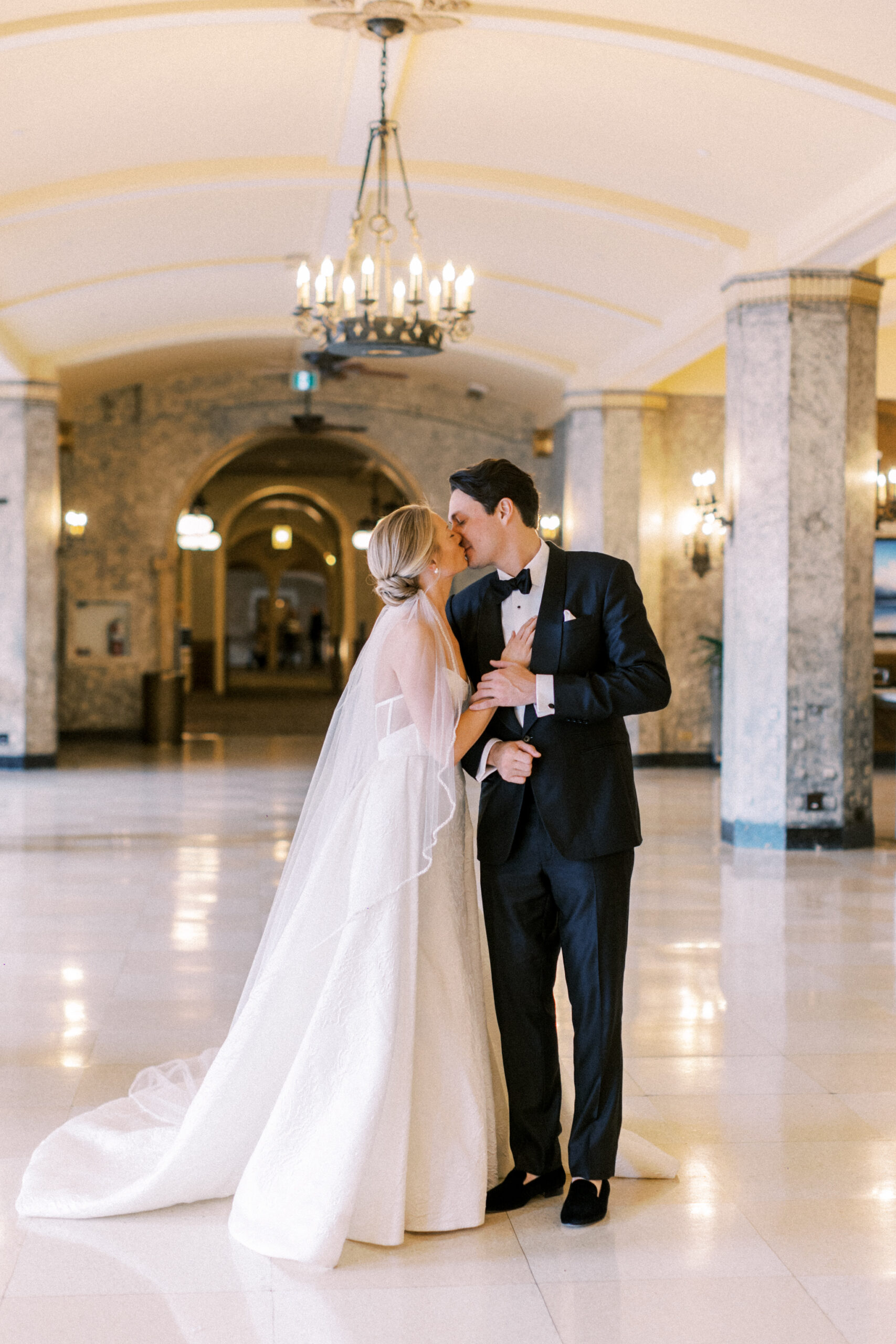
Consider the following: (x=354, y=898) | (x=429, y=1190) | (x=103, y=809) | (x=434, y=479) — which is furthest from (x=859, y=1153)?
(x=434, y=479)

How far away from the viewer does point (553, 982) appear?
3312 mm

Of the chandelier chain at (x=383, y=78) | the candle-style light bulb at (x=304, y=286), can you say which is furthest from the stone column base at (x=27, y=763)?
the chandelier chain at (x=383, y=78)

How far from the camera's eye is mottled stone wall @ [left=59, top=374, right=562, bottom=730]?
16750 mm

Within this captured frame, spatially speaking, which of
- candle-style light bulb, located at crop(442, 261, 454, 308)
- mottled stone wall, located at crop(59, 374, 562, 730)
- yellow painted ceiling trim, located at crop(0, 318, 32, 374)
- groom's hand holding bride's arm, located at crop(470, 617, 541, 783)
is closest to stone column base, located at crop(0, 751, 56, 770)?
mottled stone wall, located at crop(59, 374, 562, 730)

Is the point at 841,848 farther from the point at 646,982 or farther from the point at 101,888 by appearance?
the point at 101,888

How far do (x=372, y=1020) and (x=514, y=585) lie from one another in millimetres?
1035

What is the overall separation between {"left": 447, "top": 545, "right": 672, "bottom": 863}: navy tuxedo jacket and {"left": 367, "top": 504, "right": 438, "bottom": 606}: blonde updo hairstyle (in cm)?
24

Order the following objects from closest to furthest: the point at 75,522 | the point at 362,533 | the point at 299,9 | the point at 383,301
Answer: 1. the point at 299,9
2. the point at 383,301
3. the point at 75,522
4. the point at 362,533

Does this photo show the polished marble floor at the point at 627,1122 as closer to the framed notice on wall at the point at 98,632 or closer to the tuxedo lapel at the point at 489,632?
the tuxedo lapel at the point at 489,632

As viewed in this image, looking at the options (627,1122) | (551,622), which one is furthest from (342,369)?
(551,622)

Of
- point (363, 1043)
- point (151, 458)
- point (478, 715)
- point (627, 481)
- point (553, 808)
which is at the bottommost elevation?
point (363, 1043)

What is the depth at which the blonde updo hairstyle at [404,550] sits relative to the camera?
319 cm

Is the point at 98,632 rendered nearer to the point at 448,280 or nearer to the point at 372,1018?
the point at 448,280

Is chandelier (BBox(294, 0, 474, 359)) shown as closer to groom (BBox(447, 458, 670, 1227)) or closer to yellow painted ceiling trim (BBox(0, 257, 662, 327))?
yellow painted ceiling trim (BBox(0, 257, 662, 327))
